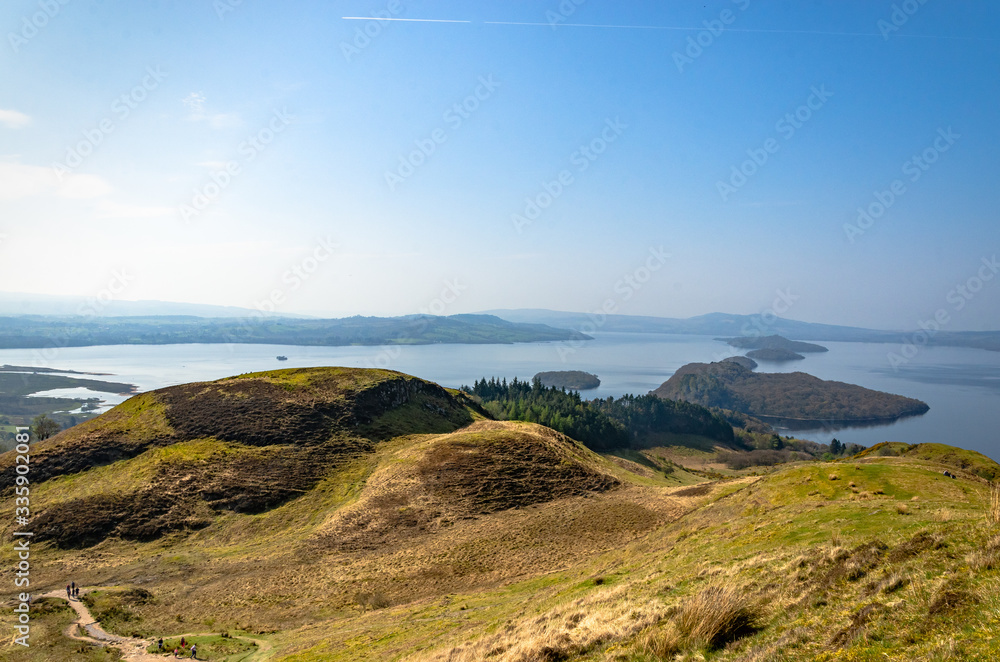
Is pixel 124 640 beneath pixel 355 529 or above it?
above

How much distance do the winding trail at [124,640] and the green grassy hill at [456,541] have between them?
0.41m

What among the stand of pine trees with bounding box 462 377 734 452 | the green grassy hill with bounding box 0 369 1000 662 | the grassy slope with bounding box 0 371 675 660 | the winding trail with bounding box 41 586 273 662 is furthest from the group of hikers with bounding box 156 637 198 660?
the stand of pine trees with bounding box 462 377 734 452

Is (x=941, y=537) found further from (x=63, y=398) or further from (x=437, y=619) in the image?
(x=63, y=398)

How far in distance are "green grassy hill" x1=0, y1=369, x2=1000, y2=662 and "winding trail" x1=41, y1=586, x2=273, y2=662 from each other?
41 cm

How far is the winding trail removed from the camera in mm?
18328

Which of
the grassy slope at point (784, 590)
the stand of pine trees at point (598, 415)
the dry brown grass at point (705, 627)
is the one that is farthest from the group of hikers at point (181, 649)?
the stand of pine trees at point (598, 415)

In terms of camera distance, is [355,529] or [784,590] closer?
[784,590]

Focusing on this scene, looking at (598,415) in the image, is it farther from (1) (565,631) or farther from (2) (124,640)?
(1) (565,631)

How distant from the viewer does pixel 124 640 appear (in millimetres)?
19953

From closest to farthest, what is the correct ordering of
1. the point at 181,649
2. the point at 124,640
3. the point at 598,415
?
the point at 181,649, the point at 124,640, the point at 598,415

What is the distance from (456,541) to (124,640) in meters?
16.0

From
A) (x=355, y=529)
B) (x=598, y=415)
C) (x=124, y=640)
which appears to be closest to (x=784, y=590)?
(x=124, y=640)

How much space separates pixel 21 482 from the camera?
120ft

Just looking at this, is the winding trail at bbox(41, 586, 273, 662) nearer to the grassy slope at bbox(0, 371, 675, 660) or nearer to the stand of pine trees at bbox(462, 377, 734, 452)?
the grassy slope at bbox(0, 371, 675, 660)
